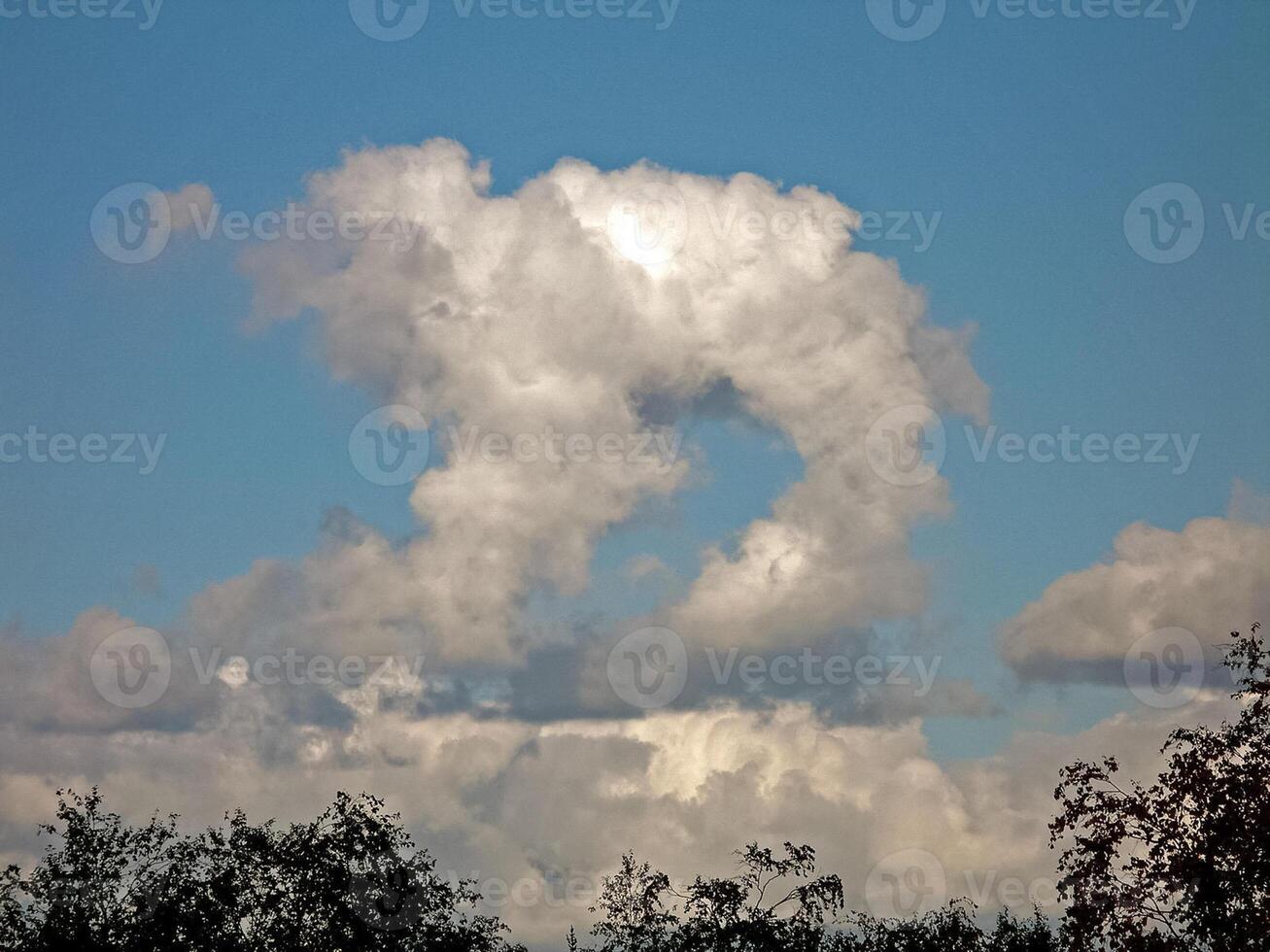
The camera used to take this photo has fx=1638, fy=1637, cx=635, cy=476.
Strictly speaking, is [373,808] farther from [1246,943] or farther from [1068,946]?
[1246,943]

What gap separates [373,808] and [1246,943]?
35.3 metres

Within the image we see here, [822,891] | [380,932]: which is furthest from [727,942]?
[380,932]

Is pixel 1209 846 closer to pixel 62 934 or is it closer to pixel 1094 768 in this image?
pixel 1094 768

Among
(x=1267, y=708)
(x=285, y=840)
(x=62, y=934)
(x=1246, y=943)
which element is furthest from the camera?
(x=285, y=840)

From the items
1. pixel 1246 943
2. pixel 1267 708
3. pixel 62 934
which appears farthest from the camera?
pixel 62 934

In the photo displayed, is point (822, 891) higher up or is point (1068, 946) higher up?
point (822, 891)

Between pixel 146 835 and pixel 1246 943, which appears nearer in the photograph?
pixel 1246 943

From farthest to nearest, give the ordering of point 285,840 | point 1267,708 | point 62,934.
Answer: point 285,840 < point 62,934 < point 1267,708

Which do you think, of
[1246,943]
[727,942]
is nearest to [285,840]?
[727,942]

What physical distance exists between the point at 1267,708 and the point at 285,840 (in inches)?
1431

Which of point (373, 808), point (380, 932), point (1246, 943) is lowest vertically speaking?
point (1246, 943)

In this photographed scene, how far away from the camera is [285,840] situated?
5962cm

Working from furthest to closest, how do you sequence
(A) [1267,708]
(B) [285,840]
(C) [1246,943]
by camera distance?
(B) [285,840], (A) [1267,708], (C) [1246,943]

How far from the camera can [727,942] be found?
192 ft
